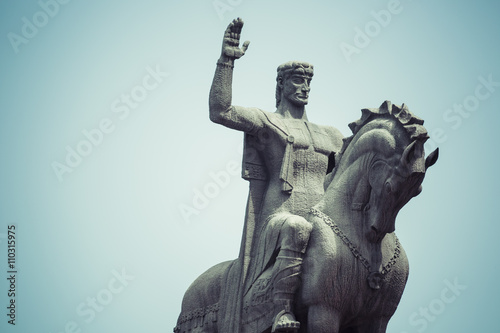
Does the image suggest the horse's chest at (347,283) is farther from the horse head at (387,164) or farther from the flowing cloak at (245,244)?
the flowing cloak at (245,244)

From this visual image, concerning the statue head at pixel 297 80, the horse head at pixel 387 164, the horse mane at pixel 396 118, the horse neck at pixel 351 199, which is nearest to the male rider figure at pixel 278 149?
the statue head at pixel 297 80

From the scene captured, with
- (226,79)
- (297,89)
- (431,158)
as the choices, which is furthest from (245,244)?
(431,158)

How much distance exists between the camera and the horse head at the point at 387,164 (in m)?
10.1

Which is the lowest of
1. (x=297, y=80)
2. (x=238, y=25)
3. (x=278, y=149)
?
(x=278, y=149)

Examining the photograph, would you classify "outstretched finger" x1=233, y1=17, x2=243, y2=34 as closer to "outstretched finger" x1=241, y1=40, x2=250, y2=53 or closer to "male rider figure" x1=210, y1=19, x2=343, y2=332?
"male rider figure" x1=210, y1=19, x2=343, y2=332

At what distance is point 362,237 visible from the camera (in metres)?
10.4

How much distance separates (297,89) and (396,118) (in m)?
1.79

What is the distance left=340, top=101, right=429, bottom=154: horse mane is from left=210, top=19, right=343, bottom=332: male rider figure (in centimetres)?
65

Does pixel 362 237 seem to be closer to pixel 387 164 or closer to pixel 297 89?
pixel 387 164

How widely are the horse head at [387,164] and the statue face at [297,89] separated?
135 centimetres

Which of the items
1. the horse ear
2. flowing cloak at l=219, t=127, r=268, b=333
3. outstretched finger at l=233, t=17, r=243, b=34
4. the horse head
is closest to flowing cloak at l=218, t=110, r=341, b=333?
flowing cloak at l=219, t=127, r=268, b=333

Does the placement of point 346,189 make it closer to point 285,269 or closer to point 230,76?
point 285,269

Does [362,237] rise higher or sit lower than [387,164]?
lower

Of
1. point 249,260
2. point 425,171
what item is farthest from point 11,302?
point 425,171
